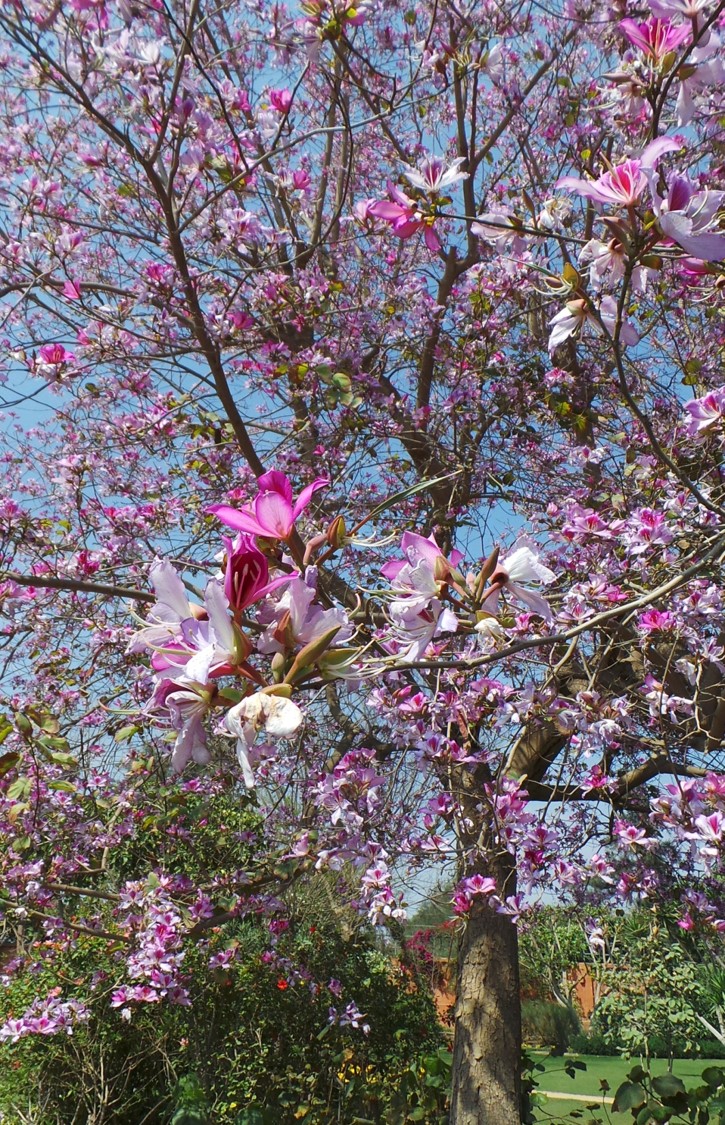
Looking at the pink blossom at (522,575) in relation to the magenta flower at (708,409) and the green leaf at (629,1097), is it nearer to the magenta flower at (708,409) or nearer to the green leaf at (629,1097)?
the magenta flower at (708,409)

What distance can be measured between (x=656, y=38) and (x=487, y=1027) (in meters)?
4.02

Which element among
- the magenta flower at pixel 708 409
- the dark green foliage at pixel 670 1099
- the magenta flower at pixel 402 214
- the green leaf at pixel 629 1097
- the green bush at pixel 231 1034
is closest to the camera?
the magenta flower at pixel 402 214

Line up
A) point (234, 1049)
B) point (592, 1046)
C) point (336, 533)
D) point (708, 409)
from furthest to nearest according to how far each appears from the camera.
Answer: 1. point (592, 1046)
2. point (234, 1049)
3. point (708, 409)
4. point (336, 533)

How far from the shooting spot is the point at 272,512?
79cm

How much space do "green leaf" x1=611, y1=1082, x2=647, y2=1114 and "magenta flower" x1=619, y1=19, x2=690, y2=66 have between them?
427 centimetres

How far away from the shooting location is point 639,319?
13.4ft

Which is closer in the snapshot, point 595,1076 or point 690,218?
point 690,218

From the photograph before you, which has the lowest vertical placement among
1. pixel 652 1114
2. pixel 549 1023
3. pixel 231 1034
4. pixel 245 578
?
pixel 549 1023

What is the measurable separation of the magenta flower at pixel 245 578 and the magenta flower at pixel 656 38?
97cm

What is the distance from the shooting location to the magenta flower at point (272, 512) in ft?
2.53

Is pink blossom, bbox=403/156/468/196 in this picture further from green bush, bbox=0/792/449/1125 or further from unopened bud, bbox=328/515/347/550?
green bush, bbox=0/792/449/1125

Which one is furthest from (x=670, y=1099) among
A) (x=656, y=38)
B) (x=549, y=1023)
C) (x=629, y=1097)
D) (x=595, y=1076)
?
(x=549, y=1023)

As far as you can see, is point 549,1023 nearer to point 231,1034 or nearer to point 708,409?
point 231,1034

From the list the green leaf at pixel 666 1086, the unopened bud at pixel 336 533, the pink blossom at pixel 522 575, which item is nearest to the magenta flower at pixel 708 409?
the pink blossom at pixel 522 575
